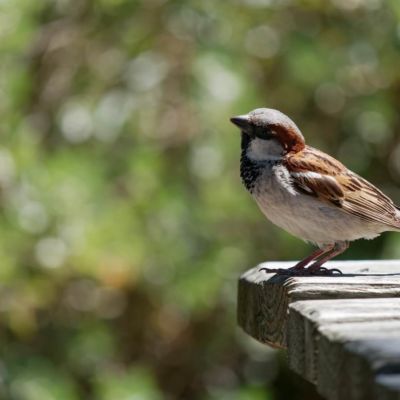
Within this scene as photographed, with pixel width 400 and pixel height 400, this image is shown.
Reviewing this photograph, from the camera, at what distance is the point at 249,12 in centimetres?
488

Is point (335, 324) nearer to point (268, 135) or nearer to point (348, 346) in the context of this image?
point (348, 346)

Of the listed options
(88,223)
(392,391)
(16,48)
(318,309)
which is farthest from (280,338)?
(16,48)

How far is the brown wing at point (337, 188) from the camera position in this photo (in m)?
3.37

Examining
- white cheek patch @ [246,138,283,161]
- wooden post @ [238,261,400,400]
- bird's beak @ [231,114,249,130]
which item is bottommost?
wooden post @ [238,261,400,400]

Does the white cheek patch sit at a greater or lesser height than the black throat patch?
greater

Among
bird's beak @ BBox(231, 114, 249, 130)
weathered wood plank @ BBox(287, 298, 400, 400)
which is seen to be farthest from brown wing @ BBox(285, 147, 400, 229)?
weathered wood plank @ BBox(287, 298, 400, 400)

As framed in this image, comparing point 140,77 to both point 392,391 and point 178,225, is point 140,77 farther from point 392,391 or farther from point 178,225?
point 392,391

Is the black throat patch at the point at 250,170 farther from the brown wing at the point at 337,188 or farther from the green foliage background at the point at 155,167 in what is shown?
the green foliage background at the point at 155,167

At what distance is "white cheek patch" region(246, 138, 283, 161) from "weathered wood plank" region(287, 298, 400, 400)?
1.22m

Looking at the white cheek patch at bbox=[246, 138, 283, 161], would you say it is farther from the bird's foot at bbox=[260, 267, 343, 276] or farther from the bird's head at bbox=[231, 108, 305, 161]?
the bird's foot at bbox=[260, 267, 343, 276]

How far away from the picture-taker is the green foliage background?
4375 mm

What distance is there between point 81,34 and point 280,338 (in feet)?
10.1

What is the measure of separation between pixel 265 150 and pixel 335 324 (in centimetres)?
161

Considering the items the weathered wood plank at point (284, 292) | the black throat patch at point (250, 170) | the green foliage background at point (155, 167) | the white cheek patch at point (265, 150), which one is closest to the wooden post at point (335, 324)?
the weathered wood plank at point (284, 292)
